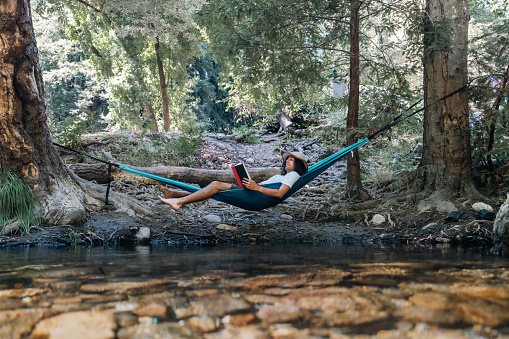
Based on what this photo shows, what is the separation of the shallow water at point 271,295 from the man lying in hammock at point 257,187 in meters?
1.04

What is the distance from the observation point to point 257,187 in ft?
11.2

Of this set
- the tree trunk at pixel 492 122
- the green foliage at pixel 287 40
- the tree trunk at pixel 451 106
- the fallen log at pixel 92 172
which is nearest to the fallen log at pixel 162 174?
the fallen log at pixel 92 172

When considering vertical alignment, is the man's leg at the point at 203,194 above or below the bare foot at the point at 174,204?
above

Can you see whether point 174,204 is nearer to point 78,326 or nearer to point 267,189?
point 267,189

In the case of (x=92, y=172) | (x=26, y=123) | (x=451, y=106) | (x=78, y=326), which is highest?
(x=451, y=106)

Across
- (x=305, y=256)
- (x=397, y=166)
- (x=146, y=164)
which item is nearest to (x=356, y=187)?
(x=397, y=166)

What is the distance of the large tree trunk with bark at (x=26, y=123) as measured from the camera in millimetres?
3551

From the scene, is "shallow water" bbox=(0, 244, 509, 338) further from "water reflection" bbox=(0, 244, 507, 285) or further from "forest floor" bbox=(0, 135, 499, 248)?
"forest floor" bbox=(0, 135, 499, 248)

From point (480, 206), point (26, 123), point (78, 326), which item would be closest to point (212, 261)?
point (78, 326)

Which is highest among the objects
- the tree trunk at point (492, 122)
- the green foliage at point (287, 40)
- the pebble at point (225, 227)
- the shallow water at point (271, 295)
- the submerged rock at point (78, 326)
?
the green foliage at point (287, 40)

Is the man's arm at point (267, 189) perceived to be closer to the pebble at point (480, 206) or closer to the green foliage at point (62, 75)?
the pebble at point (480, 206)

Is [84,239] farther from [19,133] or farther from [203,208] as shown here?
[203,208]

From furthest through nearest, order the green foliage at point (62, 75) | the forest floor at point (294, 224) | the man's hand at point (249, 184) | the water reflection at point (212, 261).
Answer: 1. the green foliage at point (62, 75)
2. the forest floor at point (294, 224)
3. the man's hand at point (249, 184)
4. the water reflection at point (212, 261)

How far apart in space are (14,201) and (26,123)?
676 mm
